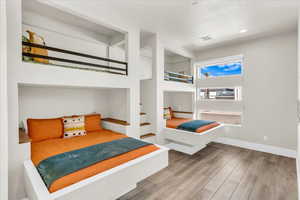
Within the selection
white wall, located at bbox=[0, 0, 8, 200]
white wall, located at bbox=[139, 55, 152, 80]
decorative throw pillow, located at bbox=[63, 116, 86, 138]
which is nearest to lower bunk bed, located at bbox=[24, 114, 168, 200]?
white wall, located at bbox=[0, 0, 8, 200]

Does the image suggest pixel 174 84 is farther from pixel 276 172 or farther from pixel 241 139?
pixel 276 172

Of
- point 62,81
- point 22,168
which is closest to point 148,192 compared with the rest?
point 22,168

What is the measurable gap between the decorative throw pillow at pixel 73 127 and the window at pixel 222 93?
145 inches

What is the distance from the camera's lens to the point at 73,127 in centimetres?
251

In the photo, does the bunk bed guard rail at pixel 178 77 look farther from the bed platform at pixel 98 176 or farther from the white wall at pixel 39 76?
the bed platform at pixel 98 176

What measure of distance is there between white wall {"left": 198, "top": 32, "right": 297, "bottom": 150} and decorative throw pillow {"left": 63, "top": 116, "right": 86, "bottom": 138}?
3906 millimetres

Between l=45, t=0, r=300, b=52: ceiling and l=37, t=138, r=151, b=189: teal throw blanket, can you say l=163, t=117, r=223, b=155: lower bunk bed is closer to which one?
l=37, t=138, r=151, b=189: teal throw blanket

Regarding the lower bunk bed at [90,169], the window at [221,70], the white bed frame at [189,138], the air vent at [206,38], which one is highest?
the air vent at [206,38]

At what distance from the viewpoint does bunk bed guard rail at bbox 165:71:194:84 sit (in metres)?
3.76

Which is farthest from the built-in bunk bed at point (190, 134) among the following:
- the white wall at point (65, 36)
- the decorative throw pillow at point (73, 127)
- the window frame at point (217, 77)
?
the white wall at point (65, 36)

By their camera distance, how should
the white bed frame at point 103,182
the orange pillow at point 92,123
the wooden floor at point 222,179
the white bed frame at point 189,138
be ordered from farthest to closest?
the white bed frame at point 189,138 → the orange pillow at point 92,123 → the wooden floor at point 222,179 → the white bed frame at point 103,182

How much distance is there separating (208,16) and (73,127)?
3.20 meters

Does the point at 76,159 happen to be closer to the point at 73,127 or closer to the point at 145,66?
the point at 73,127

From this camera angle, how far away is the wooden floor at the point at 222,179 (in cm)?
188
